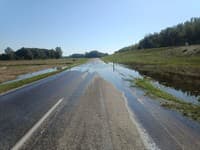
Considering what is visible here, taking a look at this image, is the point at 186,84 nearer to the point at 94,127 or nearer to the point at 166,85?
the point at 166,85

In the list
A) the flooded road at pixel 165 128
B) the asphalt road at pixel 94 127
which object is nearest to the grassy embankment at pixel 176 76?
the flooded road at pixel 165 128

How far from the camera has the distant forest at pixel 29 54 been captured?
138875 millimetres

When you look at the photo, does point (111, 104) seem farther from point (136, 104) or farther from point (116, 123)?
point (116, 123)

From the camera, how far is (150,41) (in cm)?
11606

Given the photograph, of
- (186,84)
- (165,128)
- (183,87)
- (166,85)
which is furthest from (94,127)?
(186,84)

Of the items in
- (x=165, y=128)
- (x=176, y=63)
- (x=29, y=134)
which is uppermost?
(x=29, y=134)

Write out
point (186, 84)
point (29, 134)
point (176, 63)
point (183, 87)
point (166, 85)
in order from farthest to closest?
1. point (176, 63)
2. point (166, 85)
3. point (186, 84)
4. point (183, 87)
5. point (29, 134)

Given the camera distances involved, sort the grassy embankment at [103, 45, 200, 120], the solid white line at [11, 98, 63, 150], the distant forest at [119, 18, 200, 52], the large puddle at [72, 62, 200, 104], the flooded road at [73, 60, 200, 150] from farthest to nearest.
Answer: the distant forest at [119, 18, 200, 52]
the large puddle at [72, 62, 200, 104]
the grassy embankment at [103, 45, 200, 120]
the flooded road at [73, 60, 200, 150]
the solid white line at [11, 98, 63, 150]

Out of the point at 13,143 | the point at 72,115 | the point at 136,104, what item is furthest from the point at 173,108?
the point at 13,143

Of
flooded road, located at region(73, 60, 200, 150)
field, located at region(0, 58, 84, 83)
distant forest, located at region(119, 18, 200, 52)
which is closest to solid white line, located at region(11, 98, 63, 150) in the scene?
flooded road, located at region(73, 60, 200, 150)

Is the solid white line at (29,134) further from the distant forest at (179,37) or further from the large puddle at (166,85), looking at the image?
the distant forest at (179,37)

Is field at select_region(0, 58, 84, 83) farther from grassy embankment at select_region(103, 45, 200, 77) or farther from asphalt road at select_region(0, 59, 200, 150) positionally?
grassy embankment at select_region(103, 45, 200, 77)

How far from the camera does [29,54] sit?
149 metres

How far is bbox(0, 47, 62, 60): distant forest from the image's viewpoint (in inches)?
5468
